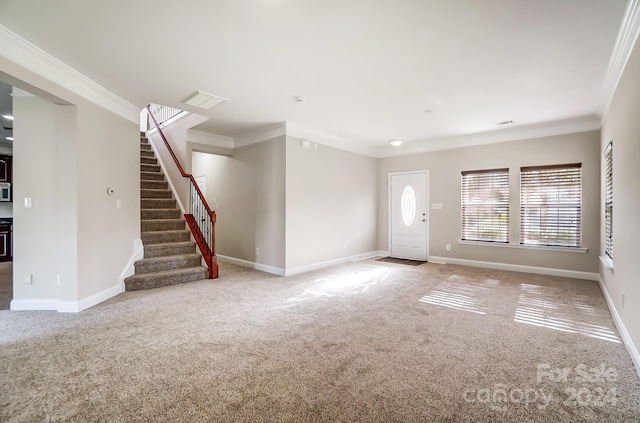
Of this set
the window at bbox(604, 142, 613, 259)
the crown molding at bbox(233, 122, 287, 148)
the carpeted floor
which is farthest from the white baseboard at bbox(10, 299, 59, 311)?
the window at bbox(604, 142, 613, 259)

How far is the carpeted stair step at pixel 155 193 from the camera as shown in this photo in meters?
5.73

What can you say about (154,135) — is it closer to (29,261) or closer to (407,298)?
(29,261)

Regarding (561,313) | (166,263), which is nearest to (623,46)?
(561,313)

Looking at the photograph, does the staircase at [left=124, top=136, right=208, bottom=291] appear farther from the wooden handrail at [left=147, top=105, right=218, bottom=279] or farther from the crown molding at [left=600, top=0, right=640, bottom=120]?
the crown molding at [left=600, top=0, right=640, bottom=120]

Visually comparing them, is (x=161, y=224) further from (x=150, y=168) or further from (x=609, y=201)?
(x=609, y=201)

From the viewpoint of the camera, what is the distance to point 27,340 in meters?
2.63

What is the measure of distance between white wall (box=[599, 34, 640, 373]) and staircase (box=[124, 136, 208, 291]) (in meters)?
5.24

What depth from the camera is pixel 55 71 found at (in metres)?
3.01

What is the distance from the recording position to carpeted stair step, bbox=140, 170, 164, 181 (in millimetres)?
6041

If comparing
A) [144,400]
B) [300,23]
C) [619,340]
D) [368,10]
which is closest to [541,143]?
[619,340]

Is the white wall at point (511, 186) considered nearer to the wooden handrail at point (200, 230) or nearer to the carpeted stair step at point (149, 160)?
the wooden handrail at point (200, 230)

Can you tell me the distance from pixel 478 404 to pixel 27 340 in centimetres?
376

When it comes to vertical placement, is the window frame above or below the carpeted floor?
above

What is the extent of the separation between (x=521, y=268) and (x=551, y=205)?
127 cm
